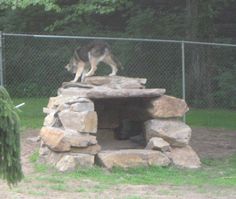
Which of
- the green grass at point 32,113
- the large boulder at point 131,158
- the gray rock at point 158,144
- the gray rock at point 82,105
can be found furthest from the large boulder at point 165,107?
the green grass at point 32,113

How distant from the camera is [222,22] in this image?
22.4 m

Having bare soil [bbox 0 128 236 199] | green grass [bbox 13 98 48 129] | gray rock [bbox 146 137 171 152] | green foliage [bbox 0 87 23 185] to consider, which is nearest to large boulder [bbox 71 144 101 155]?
bare soil [bbox 0 128 236 199]

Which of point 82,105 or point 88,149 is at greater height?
point 82,105

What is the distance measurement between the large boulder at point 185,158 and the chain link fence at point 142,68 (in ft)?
22.2

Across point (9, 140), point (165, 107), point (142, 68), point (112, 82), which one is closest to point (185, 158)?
point (165, 107)

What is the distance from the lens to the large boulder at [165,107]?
11781mm

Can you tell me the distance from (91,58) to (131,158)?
7.21ft

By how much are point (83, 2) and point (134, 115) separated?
321 cm

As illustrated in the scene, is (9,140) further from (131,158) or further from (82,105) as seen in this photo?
(131,158)

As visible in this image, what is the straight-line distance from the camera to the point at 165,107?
11.9 meters

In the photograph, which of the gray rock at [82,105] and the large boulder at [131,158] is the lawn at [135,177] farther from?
the gray rock at [82,105]

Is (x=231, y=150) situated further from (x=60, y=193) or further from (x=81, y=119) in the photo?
(x=60, y=193)

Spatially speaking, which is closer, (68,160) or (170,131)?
(68,160)

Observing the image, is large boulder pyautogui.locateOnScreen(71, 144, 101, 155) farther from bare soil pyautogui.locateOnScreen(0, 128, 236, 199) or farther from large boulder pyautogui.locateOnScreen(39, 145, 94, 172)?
bare soil pyautogui.locateOnScreen(0, 128, 236, 199)
